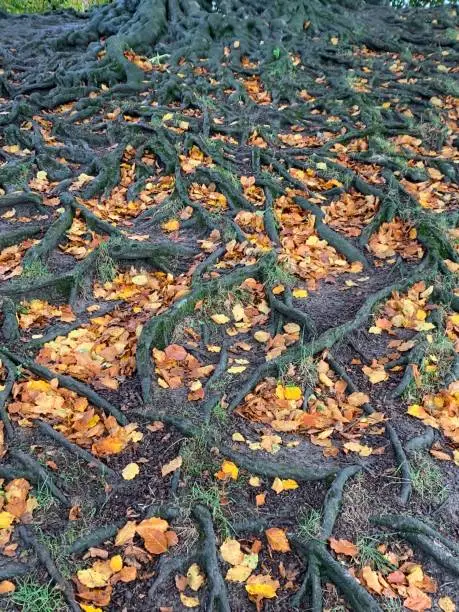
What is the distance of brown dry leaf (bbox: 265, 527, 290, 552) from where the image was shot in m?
2.81

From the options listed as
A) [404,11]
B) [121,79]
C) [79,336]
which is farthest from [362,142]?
[404,11]

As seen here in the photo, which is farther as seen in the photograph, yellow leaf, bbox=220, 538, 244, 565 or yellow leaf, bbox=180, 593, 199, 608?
yellow leaf, bbox=220, 538, 244, 565

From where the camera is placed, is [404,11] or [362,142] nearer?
[362,142]

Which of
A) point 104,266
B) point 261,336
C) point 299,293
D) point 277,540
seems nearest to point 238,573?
point 277,540

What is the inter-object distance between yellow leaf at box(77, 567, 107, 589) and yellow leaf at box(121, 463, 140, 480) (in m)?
0.55

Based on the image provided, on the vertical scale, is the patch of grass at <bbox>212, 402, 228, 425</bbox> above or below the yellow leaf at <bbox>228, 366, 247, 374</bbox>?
above

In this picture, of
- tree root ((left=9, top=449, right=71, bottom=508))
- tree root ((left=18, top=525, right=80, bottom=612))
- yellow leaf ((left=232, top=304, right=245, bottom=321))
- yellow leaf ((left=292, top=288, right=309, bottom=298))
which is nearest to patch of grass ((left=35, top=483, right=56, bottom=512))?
tree root ((left=9, top=449, right=71, bottom=508))

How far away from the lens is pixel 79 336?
13.4 feet

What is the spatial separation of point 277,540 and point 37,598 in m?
1.13

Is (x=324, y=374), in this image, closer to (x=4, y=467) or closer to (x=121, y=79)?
(x=4, y=467)

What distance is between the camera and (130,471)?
3158 millimetres

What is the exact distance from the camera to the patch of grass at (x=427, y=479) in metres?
3.10

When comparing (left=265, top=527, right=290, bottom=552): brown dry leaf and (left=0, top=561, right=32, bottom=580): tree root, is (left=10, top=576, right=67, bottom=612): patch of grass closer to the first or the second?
(left=0, top=561, right=32, bottom=580): tree root

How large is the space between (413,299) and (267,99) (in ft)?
15.0
